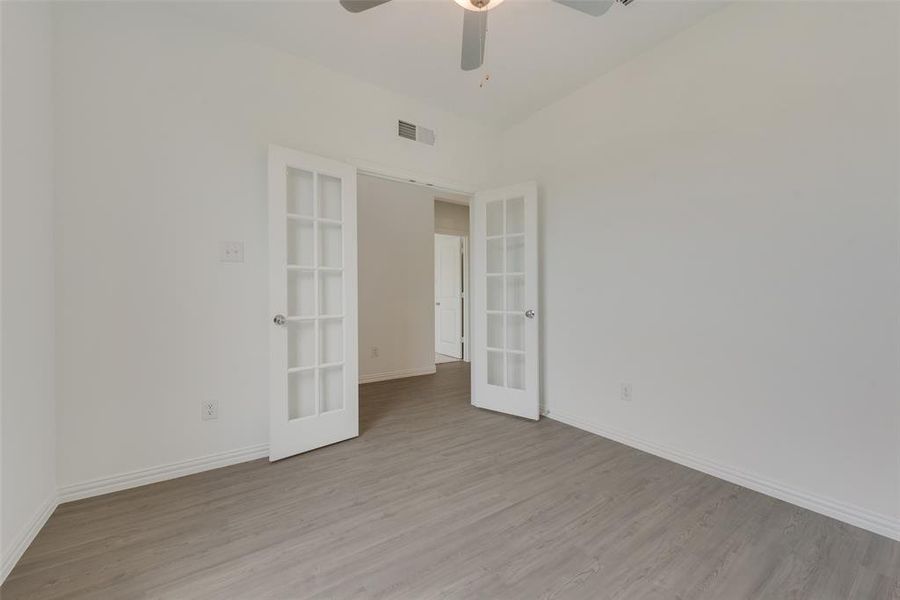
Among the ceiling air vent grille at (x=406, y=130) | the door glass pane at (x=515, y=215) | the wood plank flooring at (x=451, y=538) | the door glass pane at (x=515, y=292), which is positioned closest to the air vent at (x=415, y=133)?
the ceiling air vent grille at (x=406, y=130)

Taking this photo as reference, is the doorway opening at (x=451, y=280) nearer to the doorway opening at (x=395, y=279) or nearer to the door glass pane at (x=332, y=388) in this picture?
the doorway opening at (x=395, y=279)

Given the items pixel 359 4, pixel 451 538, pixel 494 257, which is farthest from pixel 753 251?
pixel 359 4

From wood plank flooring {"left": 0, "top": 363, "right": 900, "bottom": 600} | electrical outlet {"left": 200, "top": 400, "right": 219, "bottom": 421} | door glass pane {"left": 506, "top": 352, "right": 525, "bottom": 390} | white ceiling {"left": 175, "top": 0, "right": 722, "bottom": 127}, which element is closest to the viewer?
wood plank flooring {"left": 0, "top": 363, "right": 900, "bottom": 600}

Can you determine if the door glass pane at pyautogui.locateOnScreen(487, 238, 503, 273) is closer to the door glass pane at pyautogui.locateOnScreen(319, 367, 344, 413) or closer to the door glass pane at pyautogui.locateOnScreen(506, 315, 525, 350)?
the door glass pane at pyautogui.locateOnScreen(506, 315, 525, 350)

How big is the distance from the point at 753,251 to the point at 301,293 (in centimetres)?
286

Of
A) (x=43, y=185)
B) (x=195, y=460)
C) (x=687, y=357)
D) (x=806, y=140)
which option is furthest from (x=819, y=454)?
(x=43, y=185)

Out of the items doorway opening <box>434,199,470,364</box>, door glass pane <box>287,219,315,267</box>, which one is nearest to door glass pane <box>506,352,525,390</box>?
door glass pane <box>287,219,315,267</box>

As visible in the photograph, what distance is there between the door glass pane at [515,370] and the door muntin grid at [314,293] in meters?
1.51

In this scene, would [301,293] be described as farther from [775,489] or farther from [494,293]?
[775,489]

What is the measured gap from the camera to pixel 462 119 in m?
3.43

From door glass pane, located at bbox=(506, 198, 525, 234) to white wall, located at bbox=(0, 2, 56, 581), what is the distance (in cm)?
303

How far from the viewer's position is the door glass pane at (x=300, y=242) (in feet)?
8.11

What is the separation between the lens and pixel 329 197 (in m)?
2.63

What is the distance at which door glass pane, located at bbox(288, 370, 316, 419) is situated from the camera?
249 cm
